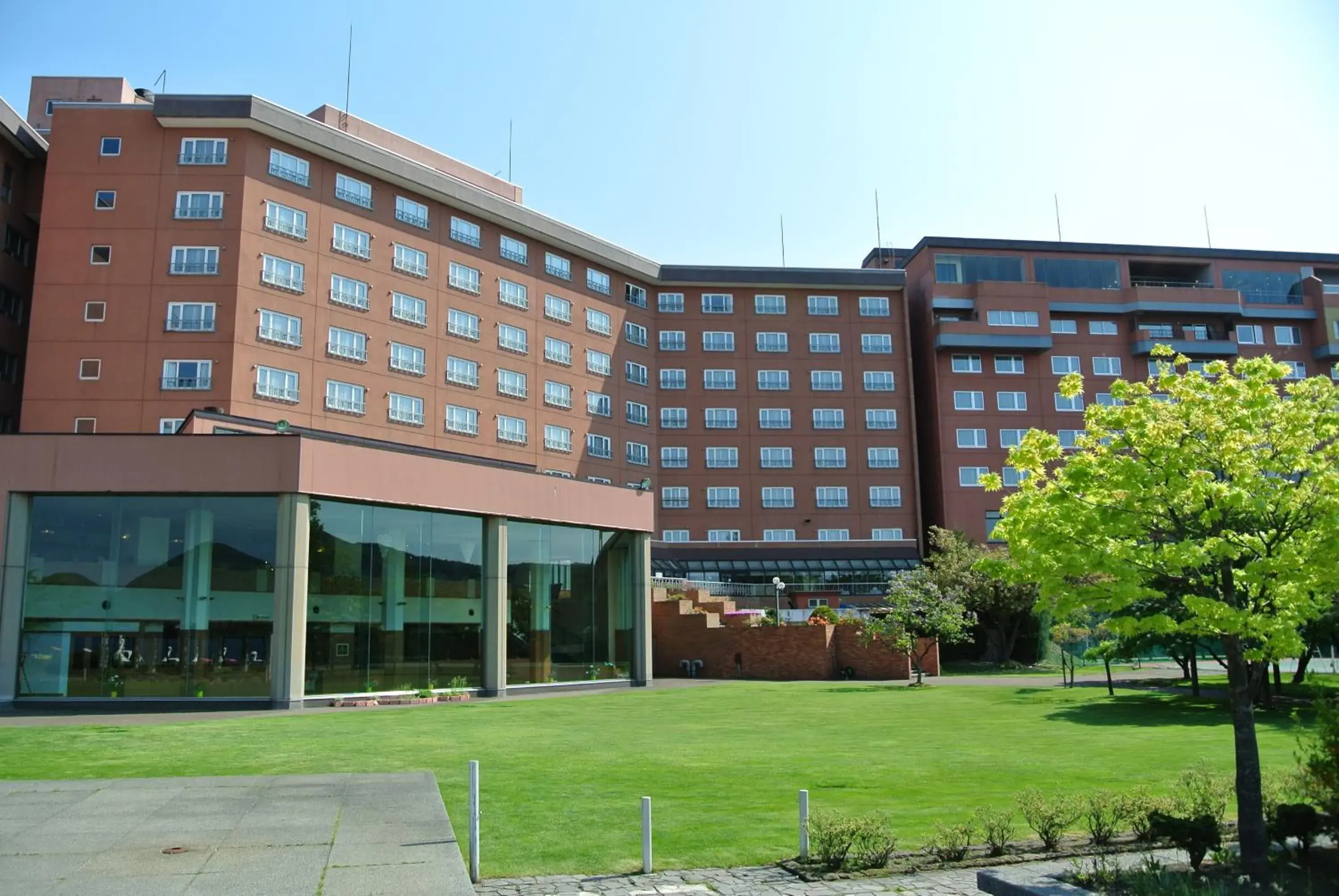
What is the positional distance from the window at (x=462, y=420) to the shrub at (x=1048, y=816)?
45644 millimetres

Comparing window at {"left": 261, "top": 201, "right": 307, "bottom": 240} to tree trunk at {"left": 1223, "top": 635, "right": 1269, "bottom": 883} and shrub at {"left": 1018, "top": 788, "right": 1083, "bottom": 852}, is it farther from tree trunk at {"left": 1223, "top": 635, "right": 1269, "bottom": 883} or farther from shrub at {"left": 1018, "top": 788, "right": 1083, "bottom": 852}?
tree trunk at {"left": 1223, "top": 635, "right": 1269, "bottom": 883}

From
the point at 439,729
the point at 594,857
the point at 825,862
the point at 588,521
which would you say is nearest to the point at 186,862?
the point at 594,857

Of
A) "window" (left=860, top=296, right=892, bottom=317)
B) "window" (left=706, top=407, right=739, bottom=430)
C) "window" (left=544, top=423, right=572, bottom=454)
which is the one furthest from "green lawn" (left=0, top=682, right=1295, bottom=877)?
"window" (left=860, top=296, right=892, bottom=317)

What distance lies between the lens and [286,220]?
49156mm

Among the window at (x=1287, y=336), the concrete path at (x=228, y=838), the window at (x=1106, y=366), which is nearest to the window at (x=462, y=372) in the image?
the concrete path at (x=228, y=838)

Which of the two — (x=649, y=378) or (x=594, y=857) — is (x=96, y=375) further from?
(x=594, y=857)

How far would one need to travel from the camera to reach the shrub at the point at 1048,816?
1209cm

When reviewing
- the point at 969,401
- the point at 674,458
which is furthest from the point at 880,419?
the point at 674,458

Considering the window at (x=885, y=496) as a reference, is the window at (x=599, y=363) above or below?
above

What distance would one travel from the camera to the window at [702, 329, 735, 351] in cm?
7225

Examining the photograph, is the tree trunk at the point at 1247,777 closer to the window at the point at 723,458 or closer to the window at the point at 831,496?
Result: the window at the point at 723,458

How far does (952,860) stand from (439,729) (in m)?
15.9

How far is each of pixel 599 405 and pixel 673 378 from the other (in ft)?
25.6

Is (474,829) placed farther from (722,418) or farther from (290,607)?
(722,418)
